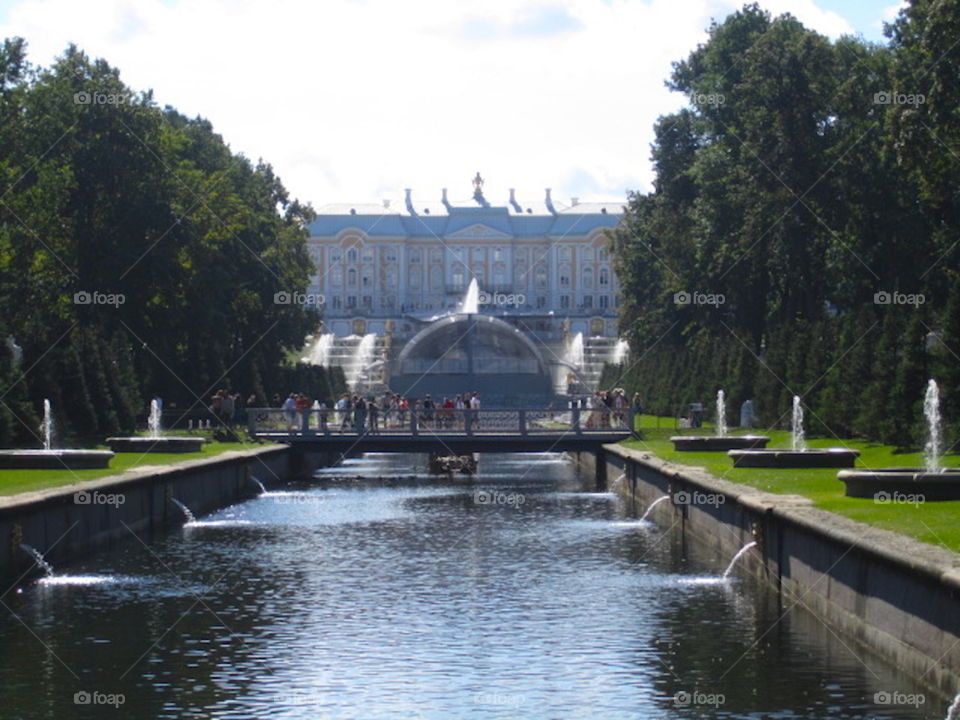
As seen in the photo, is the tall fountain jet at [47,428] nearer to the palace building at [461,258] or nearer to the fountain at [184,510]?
the fountain at [184,510]

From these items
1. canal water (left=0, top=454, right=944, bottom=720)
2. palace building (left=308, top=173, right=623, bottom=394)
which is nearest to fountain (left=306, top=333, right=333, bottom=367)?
palace building (left=308, top=173, right=623, bottom=394)

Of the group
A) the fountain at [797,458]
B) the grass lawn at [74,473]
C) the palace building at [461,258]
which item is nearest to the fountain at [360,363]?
the palace building at [461,258]

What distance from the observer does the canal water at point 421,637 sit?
14.5m

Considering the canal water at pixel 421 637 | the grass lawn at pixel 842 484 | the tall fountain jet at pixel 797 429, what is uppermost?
the tall fountain jet at pixel 797 429

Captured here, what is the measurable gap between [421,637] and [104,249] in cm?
3999

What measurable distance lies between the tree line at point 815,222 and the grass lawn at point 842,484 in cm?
111

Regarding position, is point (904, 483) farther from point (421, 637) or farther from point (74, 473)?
point (74, 473)

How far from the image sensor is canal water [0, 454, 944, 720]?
47.6ft

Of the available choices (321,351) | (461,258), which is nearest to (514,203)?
(461,258)

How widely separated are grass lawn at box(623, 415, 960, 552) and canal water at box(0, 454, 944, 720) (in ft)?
4.54

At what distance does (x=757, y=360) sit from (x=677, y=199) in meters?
16.6

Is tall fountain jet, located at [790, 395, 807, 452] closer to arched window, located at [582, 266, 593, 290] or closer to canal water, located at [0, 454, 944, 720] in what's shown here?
canal water, located at [0, 454, 944, 720]

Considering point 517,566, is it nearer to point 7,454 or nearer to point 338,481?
point 7,454

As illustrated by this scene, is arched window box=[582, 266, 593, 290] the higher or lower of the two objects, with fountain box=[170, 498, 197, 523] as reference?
higher
